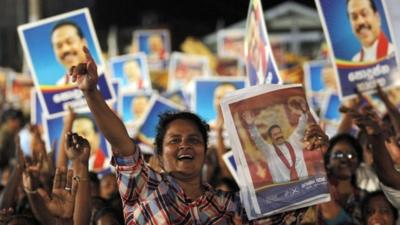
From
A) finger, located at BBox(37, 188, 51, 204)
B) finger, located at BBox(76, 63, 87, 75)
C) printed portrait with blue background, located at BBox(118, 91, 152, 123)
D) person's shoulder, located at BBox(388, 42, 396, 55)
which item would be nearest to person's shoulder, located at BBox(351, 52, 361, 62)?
person's shoulder, located at BBox(388, 42, 396, 55)

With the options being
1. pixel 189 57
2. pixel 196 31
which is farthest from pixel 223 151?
pixel 196 31

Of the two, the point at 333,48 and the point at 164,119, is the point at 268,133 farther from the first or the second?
the point at 333,48

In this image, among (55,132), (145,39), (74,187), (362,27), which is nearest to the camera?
(74,187)

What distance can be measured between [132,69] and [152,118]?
382 cm

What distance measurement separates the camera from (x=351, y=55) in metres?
6.24

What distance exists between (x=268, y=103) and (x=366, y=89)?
7.67 feet

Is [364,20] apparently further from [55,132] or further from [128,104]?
[128,104]

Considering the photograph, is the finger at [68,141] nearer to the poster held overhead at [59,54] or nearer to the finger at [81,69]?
the finger at [81,69]

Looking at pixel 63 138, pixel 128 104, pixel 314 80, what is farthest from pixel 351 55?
pixel 314 80

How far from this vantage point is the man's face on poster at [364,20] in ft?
19.3

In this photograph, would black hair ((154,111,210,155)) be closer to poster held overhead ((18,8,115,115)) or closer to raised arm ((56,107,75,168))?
raised arm ((56,107,75,168))

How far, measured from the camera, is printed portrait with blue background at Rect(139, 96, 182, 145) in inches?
347

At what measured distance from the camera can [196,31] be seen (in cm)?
4375

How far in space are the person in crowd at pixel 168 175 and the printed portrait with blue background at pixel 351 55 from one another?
73.1 inches
